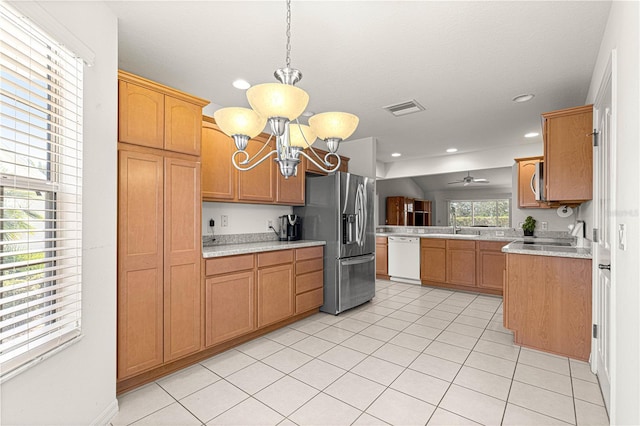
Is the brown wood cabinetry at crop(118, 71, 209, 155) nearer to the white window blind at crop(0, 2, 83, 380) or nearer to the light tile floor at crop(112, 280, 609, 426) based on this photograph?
the white window blind at crop(0, 2, 83, 380)

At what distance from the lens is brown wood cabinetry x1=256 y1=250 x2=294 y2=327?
297cm

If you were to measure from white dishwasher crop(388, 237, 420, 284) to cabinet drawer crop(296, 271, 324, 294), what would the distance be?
2354mm

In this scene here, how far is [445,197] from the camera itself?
866 centimetres

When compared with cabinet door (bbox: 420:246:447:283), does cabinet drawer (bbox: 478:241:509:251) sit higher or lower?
higher

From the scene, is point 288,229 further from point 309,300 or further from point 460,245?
point 460,245

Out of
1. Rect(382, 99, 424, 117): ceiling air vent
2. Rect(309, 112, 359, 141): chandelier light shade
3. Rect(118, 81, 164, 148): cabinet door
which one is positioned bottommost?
Rect(309, 112, 359, 141): chandelier light shade

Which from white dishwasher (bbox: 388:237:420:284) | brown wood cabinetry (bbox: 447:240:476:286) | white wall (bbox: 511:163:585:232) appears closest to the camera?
white wall (bbox: 511:163:585:232)

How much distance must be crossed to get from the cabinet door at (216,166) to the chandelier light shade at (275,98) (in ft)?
5.37

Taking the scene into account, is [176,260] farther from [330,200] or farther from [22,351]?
[330,200]

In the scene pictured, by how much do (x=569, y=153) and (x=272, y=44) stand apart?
2.66 metres

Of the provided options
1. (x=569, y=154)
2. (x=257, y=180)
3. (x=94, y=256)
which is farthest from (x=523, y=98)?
(x=94, y=256)

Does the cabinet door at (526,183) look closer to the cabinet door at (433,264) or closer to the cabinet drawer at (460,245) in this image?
the cabinet drawer at (460,245)
